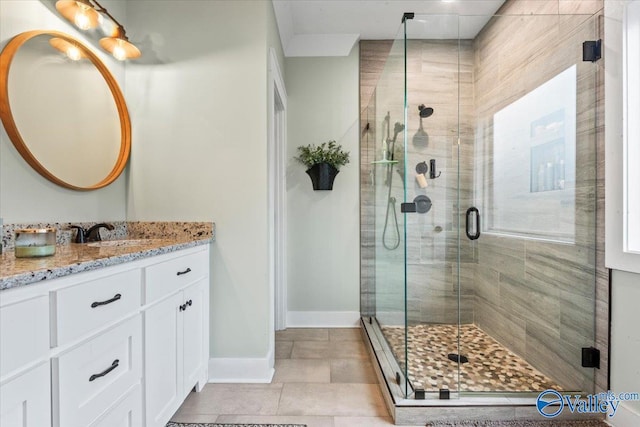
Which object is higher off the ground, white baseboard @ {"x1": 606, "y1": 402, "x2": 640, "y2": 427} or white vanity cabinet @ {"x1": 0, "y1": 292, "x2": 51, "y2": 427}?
white vanity cabinet @ {"x1": 0, "y1": 292, "x2": 51, "y2": 427}

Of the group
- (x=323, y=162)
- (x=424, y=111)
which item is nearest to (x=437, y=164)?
(x=424, y=111)

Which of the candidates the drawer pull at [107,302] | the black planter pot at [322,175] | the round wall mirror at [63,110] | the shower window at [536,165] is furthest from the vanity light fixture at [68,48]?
the shower window at [536,165]

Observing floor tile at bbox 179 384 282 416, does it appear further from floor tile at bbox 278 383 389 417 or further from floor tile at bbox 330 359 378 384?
floor tile at bbox 330 359 378 384

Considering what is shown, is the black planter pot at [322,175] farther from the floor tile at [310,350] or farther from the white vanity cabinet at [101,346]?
the white vanity cabinet at [101,346]

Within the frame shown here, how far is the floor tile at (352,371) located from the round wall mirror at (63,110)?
1.89 meters

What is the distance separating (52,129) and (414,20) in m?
2.04

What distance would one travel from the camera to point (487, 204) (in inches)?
Answer: 101

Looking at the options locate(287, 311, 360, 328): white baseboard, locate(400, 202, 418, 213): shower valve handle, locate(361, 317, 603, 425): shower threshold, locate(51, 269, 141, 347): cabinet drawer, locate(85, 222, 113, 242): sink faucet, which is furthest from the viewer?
locate(287, 311, 360, 328): white baseboard

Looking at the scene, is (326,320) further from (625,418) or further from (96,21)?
(96,21)

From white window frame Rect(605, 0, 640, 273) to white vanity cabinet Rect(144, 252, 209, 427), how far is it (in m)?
2.19

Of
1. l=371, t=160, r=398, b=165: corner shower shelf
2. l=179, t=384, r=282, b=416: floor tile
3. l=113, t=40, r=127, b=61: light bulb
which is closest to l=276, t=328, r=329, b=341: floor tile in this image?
l=179, t=384, r=282, b=416: floor tile

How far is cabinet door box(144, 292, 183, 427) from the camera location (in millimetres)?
1335

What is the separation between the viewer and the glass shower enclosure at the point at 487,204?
5.99 ft

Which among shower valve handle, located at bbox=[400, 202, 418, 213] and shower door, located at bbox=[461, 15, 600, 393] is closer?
shower door, located at bbox=[461, 15, 600, 393]
